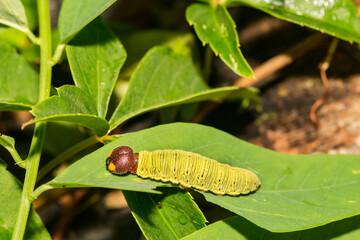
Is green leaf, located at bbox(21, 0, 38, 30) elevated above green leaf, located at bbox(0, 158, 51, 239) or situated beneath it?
elevated above

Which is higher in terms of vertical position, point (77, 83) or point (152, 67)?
point (77, 83)

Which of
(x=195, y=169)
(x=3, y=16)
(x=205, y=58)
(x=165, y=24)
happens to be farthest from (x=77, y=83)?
(x=165, y=24)

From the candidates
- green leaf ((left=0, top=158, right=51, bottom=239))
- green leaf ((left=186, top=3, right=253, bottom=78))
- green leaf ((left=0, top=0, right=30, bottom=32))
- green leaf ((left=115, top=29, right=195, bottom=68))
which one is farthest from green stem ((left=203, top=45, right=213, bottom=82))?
green leaf ((left=0, top=158, right=51, bottom=239))

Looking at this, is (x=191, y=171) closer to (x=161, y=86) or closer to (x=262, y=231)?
(x=262, y=231)

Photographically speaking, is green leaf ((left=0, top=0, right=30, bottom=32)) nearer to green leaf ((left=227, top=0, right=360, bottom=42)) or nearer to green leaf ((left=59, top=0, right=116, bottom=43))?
green leaf ((left=59, top=0, right=116, bottom=43))

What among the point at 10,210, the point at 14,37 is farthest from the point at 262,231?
the point at 14,37

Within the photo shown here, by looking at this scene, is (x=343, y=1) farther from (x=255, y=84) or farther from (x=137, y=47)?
(x=137, y=47)

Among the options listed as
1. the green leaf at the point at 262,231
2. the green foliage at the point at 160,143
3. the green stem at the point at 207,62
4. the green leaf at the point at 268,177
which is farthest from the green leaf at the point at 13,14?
the green stem at the point at 207,62
